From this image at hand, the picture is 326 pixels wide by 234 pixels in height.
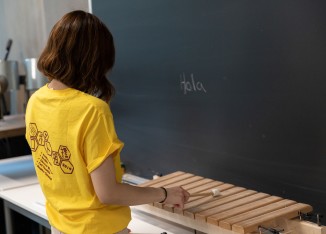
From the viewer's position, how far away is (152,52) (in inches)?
105

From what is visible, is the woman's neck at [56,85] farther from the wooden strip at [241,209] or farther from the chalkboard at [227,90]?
the chalkboard at [227,90]

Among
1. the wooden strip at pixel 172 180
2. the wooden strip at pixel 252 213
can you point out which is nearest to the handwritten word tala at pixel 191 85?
the wooden strip at pixel 172 180

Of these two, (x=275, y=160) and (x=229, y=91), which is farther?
(x=229, y=91)

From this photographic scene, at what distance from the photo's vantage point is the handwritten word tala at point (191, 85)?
94.7 inches

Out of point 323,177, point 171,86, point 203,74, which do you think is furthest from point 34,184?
point 323,177

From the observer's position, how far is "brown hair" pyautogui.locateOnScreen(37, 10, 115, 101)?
164 cm

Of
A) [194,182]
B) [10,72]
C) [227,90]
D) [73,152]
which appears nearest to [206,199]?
[194,182]

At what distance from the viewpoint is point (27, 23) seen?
416cm

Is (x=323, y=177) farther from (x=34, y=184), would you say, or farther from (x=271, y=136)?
(x=34, y=184)

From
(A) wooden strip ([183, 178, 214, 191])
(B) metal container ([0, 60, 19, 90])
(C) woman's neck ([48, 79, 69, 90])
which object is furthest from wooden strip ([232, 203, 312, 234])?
(B) metal container ([0, 60, 19, 90])

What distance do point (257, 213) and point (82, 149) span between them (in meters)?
0.60

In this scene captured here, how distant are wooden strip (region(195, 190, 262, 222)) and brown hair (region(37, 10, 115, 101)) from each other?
A: 0.53 m

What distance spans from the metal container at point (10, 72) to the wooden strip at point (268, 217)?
2187 millimetres

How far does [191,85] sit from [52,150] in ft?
2.90
